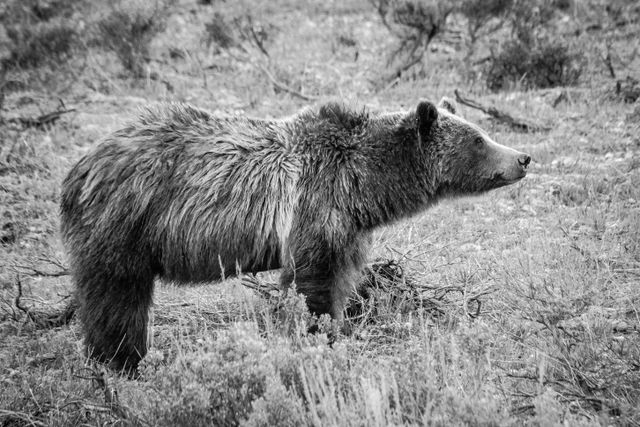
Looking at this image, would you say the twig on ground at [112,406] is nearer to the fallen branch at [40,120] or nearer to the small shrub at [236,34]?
the fallen branch at [40,120]

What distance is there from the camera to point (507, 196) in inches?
294

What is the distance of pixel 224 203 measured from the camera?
4359 mm

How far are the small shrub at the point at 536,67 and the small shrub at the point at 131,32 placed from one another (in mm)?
6830

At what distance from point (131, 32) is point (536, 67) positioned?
8061 mm

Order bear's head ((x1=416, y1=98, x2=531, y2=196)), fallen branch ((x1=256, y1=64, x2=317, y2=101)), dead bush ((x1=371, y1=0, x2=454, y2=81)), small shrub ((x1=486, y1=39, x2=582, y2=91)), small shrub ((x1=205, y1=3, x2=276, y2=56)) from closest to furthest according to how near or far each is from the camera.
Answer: bear's head ((x1=416, y1=98, x2=531, y2=196)), fallen branch ((x1=256, y1=64, x2=317, y2=101)), small shrub ((x1=486, y1=39, x2=582, y2=91)), dead bush ((x1=371, y1=0, x2=454, y2=81)), small shrub ((x1=205, y1=3, x2=276, y2=56))

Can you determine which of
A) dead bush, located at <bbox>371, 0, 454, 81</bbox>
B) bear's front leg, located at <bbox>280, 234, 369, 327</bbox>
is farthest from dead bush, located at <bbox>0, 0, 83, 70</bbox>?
bear's front leg, located at <bbox>280, 234, 369, 327</bbox>

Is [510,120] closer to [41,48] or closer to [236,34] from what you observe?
[236,34]

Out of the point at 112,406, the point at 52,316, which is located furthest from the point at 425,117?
the point at 52,316

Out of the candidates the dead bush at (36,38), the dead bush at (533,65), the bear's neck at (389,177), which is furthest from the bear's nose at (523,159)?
the dead bush at (36,38)

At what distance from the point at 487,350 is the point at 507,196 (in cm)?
456

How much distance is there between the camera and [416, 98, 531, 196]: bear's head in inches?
193

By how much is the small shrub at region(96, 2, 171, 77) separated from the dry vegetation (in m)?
0.05

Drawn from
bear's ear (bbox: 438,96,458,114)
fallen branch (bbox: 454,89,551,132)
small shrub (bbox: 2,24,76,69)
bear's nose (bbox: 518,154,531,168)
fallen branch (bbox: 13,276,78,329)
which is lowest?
fallen branch (bbox: 13,276,78,329)

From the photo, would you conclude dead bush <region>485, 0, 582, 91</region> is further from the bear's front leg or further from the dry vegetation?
the bear's front leg
